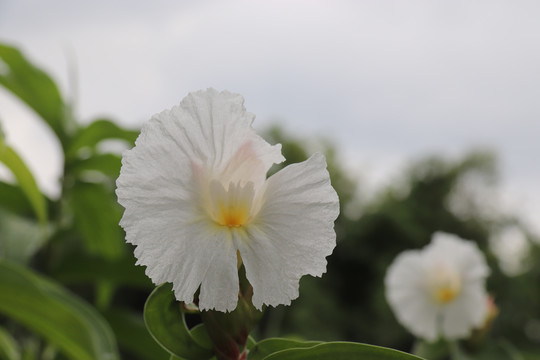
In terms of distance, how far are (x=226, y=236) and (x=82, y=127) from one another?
88 centimetres

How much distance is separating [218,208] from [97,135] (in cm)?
85

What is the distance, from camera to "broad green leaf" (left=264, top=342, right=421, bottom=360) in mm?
329

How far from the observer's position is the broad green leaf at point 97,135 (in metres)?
1.11

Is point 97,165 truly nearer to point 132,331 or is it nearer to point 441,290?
point 132,331

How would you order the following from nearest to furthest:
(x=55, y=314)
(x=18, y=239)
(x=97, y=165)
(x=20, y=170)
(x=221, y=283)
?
(x=221, y=283)
(x=55, y=314)
(x=20, y=170)
(x=18, y=239)
(x=97, y=165)

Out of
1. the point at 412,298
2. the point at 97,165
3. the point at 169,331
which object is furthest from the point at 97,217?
the point at 169,331

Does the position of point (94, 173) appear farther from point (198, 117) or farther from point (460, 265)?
point (198, 117)

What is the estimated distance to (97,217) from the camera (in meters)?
1.18

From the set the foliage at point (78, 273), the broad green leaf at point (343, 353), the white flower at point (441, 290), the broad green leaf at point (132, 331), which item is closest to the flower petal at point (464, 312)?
the white flower at point (441, 290)

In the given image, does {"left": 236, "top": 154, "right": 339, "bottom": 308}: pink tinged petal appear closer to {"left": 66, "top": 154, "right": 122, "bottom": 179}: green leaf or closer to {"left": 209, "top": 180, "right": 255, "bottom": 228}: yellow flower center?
{"left": 209, "top": 180, "right": 255, "bottom": 228}: yellow flower center

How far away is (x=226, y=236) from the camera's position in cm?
35

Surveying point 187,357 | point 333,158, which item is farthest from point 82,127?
point 333,158

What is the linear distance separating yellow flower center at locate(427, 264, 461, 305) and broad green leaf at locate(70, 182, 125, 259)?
63 centimetres

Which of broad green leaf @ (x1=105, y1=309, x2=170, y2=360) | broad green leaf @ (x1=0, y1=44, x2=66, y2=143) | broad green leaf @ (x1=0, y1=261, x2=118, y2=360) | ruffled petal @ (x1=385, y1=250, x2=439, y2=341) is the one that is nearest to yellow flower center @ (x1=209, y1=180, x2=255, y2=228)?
broad green leaf @ (x1=0, y1=261, x2=118, y2=360)
